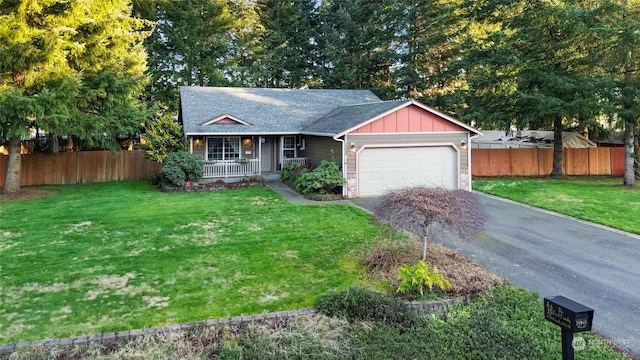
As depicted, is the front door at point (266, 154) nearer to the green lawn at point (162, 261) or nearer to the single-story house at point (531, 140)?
the green lawn at point (162, 261)

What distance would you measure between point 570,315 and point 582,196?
13308mm

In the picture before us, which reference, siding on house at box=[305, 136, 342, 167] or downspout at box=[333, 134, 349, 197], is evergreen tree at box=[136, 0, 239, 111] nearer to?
siding on house at box=[305, 136, 342, 167]

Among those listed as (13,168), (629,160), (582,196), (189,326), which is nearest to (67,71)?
(13,168)

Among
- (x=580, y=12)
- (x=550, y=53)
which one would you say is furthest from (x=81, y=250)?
(x=550, y=53)

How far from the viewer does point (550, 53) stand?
19.9 meters

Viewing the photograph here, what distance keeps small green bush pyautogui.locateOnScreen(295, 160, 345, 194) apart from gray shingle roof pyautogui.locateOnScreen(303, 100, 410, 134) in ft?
4.59

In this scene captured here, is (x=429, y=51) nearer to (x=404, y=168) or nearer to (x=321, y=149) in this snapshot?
(x=321, y=149)

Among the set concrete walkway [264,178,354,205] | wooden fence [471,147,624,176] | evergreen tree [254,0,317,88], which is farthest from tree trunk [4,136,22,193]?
wooden fence [471,147,624,176]

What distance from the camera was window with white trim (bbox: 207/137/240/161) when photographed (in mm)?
19469

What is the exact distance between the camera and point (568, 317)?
3777mm

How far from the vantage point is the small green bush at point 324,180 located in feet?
48.6

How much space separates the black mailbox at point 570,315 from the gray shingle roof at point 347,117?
1150 centimetres

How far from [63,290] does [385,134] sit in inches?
452

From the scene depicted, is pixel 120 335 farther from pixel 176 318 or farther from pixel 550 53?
pixel 550 53
